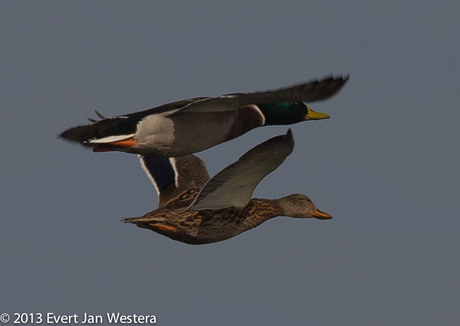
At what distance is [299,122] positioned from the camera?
1634cm

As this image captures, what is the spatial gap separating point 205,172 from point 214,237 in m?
2.20

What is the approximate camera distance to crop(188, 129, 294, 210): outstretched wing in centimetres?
1491

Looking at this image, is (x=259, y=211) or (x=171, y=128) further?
(x=259, y=211)

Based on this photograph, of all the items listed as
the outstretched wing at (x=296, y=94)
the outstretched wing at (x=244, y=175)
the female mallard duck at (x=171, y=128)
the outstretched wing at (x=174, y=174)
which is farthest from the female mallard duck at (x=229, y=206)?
the outstretched wing at (x=296, y=94)

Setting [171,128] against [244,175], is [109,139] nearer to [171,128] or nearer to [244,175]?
[171,128]

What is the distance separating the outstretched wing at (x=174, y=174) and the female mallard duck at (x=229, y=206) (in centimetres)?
26

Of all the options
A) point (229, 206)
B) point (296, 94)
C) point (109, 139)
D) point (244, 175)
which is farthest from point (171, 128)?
point (296, 94)

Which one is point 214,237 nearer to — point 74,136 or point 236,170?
point 236,170

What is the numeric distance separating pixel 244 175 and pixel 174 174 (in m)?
2.50

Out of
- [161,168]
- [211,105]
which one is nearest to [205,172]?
[161,168]

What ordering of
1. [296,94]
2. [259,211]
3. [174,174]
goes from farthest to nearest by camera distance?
[174,174] < [259,211] < [296,94]

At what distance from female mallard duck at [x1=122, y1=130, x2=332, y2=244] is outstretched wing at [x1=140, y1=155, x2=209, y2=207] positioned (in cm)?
26

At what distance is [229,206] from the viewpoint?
1568 cm

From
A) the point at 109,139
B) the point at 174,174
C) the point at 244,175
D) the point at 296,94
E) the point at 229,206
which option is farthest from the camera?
the point at 174,174
